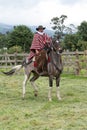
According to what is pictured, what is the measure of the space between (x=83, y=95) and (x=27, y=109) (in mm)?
3123

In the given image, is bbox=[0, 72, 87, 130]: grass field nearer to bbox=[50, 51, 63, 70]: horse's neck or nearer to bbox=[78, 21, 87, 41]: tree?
bbox=[50, 51, 63, 70]: horse's neck

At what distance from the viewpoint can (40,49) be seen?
1066 cm

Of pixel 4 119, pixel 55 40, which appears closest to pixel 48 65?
pixel 55 40

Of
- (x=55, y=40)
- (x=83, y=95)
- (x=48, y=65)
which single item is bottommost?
(x=83, y=95)

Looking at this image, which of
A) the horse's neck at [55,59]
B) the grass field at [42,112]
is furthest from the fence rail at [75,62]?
the horse's neck at [55,59]

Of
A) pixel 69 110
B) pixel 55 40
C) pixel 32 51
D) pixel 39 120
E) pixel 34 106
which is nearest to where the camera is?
pixel 39 120

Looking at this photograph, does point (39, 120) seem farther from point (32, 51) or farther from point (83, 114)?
point (32, 51)

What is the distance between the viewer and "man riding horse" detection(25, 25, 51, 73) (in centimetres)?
1046

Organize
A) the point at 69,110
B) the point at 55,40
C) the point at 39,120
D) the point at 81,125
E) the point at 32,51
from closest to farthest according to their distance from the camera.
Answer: the point at 81,125 → the point at 39,120 → the point at 69,110 → the point at 55,40 → the point at 32,51

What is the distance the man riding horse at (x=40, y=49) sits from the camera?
10.5 metres

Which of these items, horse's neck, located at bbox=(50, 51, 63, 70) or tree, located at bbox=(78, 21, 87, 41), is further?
tree, located at bbox=(78, 21, 87, 41)

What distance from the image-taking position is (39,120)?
24.2 ft

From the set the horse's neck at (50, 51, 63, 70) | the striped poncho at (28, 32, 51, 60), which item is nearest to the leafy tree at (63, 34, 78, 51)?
the striped poncho at (28, 32, 51, 60)

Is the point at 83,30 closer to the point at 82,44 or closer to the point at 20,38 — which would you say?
the point at 82,44
